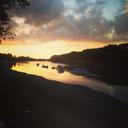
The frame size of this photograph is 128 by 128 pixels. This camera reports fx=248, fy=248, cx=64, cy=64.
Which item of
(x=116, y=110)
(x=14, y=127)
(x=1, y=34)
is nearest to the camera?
(x=14, y=127)

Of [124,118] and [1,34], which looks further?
[1,34]

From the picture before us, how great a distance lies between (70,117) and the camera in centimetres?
1664

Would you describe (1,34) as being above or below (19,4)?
below

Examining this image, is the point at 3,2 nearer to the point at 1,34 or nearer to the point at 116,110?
the point at 1,34

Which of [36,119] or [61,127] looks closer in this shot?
[61,127]

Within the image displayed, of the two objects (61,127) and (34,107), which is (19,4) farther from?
(61,127)

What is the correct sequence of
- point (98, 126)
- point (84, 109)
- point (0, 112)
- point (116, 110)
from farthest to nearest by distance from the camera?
point (116, 110) < point (84, 109) < point (0, 112) < point (98, 126)

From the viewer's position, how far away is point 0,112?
16.4m

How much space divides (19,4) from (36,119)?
995 centimetres

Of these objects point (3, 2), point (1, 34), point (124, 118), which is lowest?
point (124, 118)

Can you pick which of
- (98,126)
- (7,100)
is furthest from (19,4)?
(98,126)

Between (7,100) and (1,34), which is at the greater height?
(1,34)

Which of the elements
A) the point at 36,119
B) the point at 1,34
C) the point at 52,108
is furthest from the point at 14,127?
the point at 1,34

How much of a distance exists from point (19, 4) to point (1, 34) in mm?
3923
